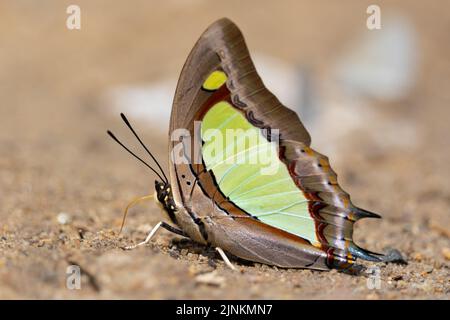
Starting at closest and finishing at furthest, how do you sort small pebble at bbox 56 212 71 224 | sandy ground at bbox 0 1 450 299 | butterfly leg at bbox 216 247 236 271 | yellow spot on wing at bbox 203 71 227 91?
sandy ground at bbox 0 1 450 299, butterfly leg at bbox 216 247 236 271, yellow spot on wing at bbox 203 71 227 91, small pebble at bbox 56 212 71 224

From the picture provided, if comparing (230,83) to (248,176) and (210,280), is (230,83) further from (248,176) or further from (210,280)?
(210,280)

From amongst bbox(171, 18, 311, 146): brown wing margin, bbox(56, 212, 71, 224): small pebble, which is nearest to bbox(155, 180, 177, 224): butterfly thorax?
bbox(171, 18, 311, 146): brown wing margin

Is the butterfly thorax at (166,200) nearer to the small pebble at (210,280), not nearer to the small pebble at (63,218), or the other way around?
the small pebble at (210,280)

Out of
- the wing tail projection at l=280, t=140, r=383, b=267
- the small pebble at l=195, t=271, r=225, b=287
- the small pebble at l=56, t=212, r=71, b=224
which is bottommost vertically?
the small pebble at l=195, t=271, r=225, b=287

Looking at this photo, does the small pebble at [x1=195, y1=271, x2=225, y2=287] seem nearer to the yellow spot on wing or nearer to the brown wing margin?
the brown wing margin

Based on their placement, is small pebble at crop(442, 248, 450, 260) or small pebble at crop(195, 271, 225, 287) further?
small pebble at crop(442, 248, 450, 260)

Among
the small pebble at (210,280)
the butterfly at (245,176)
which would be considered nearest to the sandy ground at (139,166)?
the small pebble at (210,280)

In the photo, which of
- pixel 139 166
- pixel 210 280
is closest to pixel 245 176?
pixel 210 280

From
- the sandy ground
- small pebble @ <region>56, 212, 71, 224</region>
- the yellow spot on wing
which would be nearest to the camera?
the sandy ground
